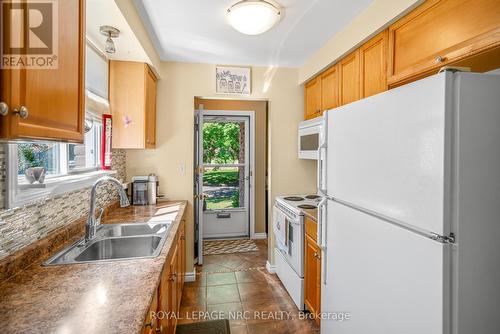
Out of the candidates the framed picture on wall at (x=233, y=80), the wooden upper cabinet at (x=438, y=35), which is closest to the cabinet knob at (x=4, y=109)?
the wooden upper cabinet at (x=438, y=35)

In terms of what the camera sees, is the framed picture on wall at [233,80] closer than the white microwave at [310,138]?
No

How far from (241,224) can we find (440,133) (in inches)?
157

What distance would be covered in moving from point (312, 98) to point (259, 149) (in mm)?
1724

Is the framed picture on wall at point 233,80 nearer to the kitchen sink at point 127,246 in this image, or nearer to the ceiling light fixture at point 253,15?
the ceiling light fixture at point 253,15

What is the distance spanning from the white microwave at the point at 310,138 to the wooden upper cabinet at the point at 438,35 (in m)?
0.92

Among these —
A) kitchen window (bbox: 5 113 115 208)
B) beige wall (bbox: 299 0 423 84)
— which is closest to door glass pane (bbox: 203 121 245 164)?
beige wall (bbox: 299 0 423 84)

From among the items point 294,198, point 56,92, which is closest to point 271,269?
point 294,198

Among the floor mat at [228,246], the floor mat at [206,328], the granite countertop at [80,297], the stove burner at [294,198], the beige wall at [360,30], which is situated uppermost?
the beige wall at [360,30]

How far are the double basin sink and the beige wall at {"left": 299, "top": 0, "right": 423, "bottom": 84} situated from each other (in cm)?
196

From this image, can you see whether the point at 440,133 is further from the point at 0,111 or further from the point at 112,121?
the point at 112,121

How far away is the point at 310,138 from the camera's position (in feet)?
9.26

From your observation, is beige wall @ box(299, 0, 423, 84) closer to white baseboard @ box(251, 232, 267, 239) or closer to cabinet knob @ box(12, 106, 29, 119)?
cabinet knob @ box(12, 106, 29, 119)

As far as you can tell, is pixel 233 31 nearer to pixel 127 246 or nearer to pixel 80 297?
pixel 127 246

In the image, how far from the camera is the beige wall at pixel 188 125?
2.99 m
